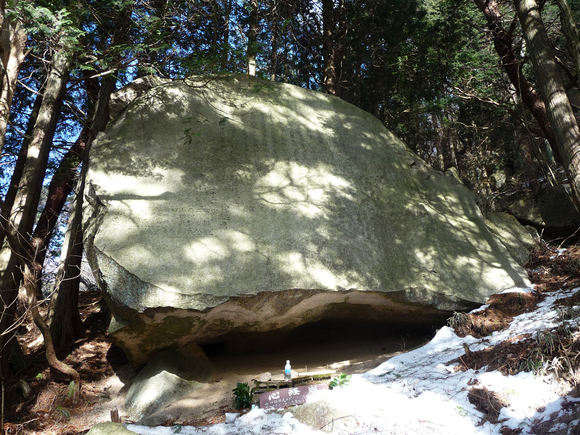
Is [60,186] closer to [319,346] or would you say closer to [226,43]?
[226,43]

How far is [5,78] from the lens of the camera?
15.9 feet

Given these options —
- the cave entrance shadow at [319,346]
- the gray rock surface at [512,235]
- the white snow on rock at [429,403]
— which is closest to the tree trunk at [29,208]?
the cave entrance shadow at [319,346]

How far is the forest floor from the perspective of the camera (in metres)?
4.30

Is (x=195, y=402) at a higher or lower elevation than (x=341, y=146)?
lower

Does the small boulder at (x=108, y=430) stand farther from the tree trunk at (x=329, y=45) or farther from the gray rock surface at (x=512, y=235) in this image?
the tree trunk at (x=329, y=45)

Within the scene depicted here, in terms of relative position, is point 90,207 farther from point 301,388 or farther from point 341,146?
point 341,146

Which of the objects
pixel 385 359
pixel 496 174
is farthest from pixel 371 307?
pixel 496 174

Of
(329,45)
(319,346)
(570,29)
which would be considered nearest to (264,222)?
(319,346)

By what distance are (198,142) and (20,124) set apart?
20.0ft

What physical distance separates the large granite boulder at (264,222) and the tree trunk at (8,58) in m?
1.53

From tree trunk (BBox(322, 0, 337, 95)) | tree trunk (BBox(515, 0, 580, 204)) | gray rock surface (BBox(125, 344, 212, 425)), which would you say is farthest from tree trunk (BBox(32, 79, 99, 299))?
tree trunk (BBox(515, 0, 580, 204))

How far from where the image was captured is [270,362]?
688cm

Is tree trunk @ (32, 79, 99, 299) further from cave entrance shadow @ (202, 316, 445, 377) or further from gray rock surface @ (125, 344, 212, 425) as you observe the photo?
cave entrance shadow @ (202, 316, 445, 377)

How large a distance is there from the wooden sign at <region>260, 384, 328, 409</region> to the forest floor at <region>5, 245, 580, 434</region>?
0.62 m
